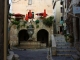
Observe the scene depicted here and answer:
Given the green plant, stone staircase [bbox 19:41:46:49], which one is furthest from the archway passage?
stone staircase [bbox 19:41:46:49]

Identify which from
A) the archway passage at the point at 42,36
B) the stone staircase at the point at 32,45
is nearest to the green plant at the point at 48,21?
the archway passage at the point at 42,36

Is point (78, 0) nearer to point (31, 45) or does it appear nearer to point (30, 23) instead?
point (31, 45)

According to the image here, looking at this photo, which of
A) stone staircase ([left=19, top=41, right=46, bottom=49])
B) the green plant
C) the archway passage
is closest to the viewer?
stone staircase ([left=19, top=41, right=46, bottom=49])

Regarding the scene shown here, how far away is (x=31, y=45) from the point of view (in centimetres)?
2852

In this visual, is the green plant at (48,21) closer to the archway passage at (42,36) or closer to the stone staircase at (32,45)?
the archway passage at (42,36)

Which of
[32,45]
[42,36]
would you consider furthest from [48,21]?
[32,45]

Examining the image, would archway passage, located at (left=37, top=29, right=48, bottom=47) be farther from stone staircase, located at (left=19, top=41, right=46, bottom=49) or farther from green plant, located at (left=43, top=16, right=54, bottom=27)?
stone staircase, located at (left=19, top=41, right=46, bottom=49)

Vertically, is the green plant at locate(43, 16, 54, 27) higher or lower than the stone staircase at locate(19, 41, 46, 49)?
higher

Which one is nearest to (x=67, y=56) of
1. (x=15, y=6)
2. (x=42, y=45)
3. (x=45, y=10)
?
(x=42, y=45)

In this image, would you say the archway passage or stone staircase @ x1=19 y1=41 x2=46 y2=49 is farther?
the archway passage

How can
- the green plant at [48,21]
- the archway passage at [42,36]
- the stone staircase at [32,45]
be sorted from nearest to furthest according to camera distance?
the stone staircase at [32,45], the green plant at [48,21], the archway passage at [42,36]

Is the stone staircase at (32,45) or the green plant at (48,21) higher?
the green plant at (48,21)

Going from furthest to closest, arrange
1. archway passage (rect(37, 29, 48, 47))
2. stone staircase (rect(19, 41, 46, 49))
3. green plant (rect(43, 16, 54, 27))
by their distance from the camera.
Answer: archway passage (rect(37, 29, 48, 47)) < green plant (rect(43, 16, 54, 27)) < stone staircase (rect(19, 41, 46, 49))

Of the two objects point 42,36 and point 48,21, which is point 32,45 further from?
point 42,36
